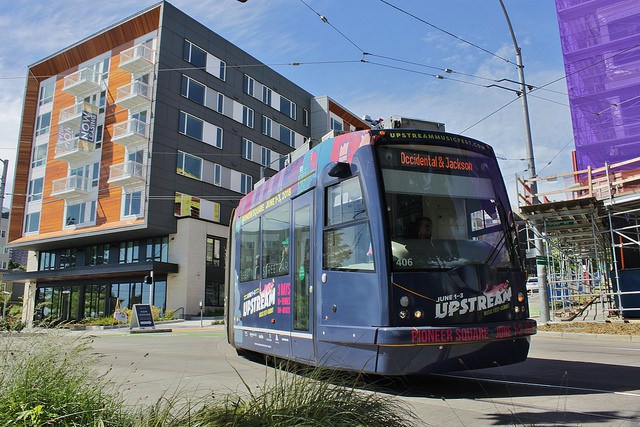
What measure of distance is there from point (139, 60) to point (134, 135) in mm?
5718

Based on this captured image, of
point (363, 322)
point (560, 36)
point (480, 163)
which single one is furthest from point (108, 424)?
point (560, 36)

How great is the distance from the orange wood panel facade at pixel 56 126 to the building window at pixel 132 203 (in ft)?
2.32

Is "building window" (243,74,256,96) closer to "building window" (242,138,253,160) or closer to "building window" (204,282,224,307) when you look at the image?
"building window" (242,138,253,160)

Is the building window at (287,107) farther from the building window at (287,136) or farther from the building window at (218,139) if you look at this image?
the building window at (218,139)

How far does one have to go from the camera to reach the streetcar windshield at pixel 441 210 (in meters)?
6.29

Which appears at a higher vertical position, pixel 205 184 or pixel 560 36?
pixel 560 36

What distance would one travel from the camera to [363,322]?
6.20 m

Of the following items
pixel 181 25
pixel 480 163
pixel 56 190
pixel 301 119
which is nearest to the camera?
pixel 480 163

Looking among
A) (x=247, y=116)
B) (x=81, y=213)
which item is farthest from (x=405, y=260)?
(x=247, y=116)

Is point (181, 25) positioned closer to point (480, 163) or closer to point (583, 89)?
point (583, 89)

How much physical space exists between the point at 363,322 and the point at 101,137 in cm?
3958

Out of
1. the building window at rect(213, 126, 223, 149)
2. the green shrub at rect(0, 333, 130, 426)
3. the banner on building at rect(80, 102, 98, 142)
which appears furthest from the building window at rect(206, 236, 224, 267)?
the green shrub at rect(0, 333, 130, 426)

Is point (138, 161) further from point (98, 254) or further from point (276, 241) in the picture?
point (276, 241)

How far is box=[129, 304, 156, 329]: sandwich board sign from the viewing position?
1001 inches
